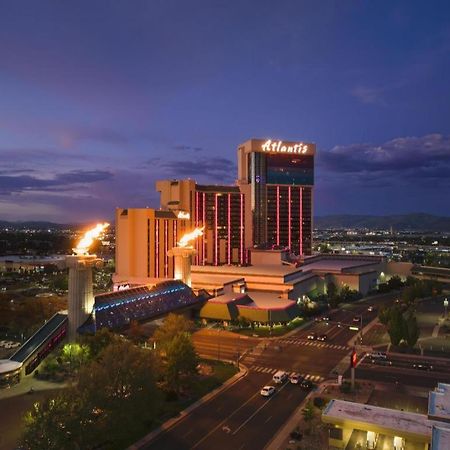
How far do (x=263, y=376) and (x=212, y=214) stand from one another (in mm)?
107302

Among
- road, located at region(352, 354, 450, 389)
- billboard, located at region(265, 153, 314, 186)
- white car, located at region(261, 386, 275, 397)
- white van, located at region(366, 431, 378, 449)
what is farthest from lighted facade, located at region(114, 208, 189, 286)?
white van, located at region(366, 431, 378, 449)

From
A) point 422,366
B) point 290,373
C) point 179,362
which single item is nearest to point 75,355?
point 179,362

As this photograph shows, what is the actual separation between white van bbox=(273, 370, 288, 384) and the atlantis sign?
388 feet

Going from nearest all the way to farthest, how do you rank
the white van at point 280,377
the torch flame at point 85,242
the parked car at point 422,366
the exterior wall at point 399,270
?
the white van at point 280,377 → the parked car at point 422,366 → the torch flame at point 85,242 → the exterior wall at point 399,270

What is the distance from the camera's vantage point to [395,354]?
7288cm

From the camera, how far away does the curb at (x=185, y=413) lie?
1668 inches

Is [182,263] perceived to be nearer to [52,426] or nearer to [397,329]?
[397,329]

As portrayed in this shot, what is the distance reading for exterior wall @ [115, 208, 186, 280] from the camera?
134 meters

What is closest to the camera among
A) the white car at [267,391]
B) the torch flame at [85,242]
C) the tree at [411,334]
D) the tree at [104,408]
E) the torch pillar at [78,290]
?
the tree at [104,408]

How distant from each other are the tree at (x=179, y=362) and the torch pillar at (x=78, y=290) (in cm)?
2091

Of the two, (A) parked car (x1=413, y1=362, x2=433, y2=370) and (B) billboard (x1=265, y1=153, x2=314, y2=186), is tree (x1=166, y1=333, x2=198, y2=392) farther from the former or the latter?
(B) billboard (x1=265, y1=153, x2=314, y2=186)

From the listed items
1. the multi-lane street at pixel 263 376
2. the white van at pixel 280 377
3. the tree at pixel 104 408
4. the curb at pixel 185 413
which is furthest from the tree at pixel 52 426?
the white van at pixel 280 377

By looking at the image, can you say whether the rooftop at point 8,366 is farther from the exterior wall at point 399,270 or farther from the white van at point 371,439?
the exterior wall at point 399,270

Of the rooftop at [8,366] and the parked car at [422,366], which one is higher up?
the rooftop at [8,366]
